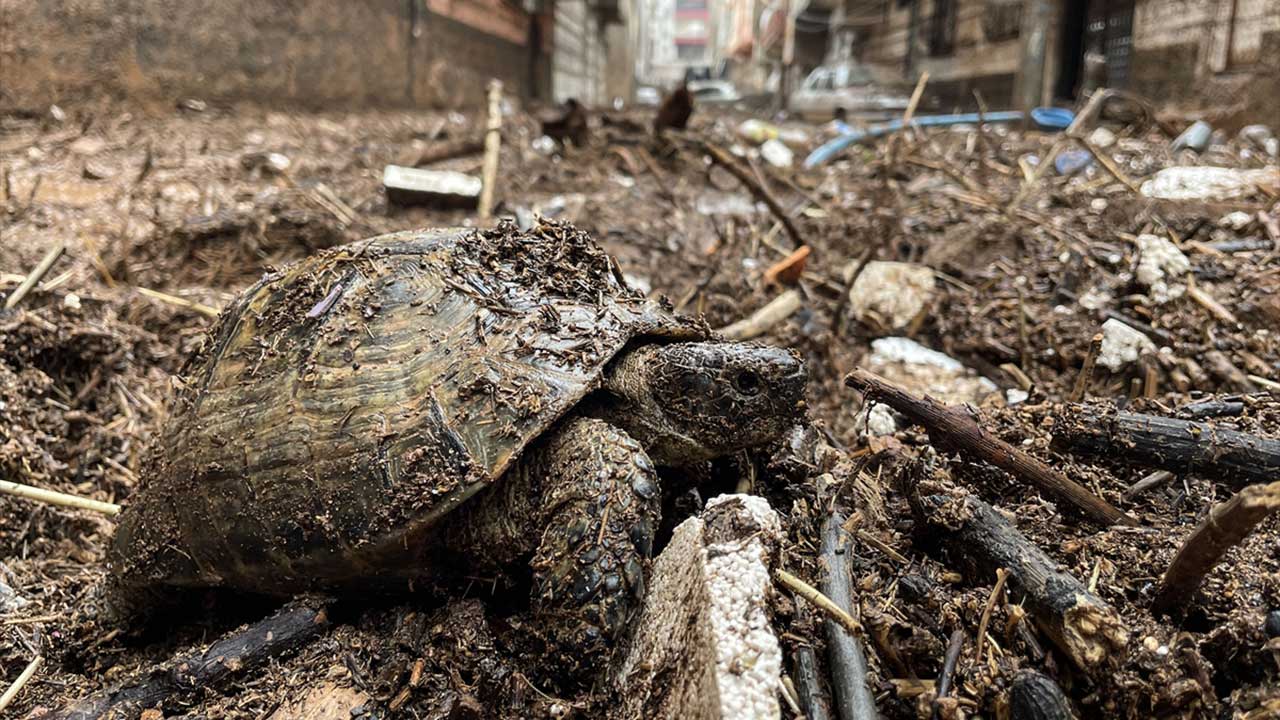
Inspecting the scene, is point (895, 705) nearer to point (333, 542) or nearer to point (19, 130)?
point (333, 542)

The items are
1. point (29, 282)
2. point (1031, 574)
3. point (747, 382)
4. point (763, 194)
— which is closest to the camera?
point (1031, 574)

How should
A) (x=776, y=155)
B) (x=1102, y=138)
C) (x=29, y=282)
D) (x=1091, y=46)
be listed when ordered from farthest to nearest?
(x=1091, y=46)
(x=776, y=155)
(x=1102, y=138)
(x=29, y=282)

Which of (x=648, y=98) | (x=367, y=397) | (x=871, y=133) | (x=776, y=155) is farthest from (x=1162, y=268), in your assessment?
(x=648, y=98)

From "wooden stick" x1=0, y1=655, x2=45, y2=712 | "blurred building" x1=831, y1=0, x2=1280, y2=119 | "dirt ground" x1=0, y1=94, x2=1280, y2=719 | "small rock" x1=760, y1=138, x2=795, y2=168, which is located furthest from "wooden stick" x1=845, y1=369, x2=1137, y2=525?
"blurred building" x1=831, y1=0, x2=1280, y2=119

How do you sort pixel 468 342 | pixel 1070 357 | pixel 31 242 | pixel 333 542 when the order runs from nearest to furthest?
pixel 333 542 → pixel 468 342 → pixel 1070 357 → pixel 31 242

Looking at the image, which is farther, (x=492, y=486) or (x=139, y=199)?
(x=139, y=199)

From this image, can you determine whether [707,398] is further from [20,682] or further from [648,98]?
[648,98]

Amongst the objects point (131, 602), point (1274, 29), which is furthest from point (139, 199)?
point (1274, 29)
